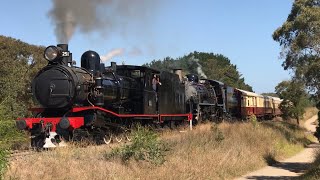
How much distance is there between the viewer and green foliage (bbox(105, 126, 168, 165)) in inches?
452

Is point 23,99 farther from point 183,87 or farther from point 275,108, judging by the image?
point 275,108

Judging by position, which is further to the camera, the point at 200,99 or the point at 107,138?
the point at 200,99

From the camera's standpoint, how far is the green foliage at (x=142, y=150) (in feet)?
37.7

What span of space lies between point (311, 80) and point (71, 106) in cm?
1602

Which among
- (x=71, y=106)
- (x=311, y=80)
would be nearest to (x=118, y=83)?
(x=71, y=106)

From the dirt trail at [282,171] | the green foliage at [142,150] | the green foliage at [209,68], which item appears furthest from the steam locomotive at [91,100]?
the green foliage at [209,68]

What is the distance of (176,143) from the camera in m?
14.8

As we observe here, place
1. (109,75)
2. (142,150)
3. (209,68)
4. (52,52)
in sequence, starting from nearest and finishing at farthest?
(142,150) < (52,52) < (109,75) < (209,68)

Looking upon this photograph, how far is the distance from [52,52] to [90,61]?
1.90m

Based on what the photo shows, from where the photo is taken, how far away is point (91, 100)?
50.5 feet

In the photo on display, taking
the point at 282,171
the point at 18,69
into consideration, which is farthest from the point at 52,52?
the point at 18,69

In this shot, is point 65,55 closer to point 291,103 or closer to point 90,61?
point 90,61

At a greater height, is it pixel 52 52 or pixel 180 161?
pixel 52 52

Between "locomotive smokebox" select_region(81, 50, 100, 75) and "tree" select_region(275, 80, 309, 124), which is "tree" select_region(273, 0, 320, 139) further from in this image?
"tree" select_region(275, 80, 309, 124)
